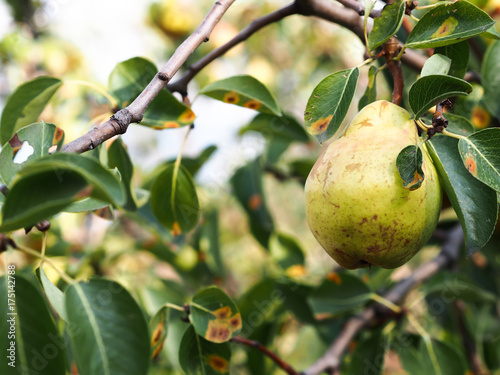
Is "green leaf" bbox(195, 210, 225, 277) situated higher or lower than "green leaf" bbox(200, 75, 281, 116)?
lower

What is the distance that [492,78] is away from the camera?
27.5 inches

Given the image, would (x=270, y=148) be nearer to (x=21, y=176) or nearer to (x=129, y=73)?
(x=129, y=73)

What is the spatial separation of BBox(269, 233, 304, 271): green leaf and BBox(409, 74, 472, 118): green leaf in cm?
61

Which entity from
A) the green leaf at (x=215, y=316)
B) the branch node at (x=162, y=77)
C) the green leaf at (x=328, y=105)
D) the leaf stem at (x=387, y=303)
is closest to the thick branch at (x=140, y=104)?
the branch node at (x=162, y=77)

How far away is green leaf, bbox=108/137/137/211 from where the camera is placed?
2.21ft

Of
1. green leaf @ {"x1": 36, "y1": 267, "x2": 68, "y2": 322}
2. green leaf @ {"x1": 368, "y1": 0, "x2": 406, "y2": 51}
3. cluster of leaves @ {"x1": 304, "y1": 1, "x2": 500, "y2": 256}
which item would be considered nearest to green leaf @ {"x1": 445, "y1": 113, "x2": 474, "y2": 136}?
cluster of leaves @ {"x1": 304, "y1": 1, "x2": 500, "y2": 256}

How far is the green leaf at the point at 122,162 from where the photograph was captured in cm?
67

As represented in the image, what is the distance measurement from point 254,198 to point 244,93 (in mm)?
418

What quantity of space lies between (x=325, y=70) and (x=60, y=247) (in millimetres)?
1528

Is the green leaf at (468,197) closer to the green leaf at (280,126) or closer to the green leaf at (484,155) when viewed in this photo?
the green leaf at (484,155)

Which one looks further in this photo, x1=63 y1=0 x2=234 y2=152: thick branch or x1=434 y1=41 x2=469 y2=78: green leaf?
x1=434 y1=41 x2=469 y2=78: green leaf

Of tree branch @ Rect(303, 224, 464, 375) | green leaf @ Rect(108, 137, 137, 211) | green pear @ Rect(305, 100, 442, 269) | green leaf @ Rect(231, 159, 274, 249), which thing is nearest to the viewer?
green pear @ Rect(305, 100, 442, 269)

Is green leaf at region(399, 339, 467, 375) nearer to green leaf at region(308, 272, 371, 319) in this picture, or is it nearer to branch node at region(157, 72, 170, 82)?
green leaf at region(308, 272, 371, 319)

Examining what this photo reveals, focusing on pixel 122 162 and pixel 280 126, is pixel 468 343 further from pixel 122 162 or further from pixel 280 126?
pixel 122 162
